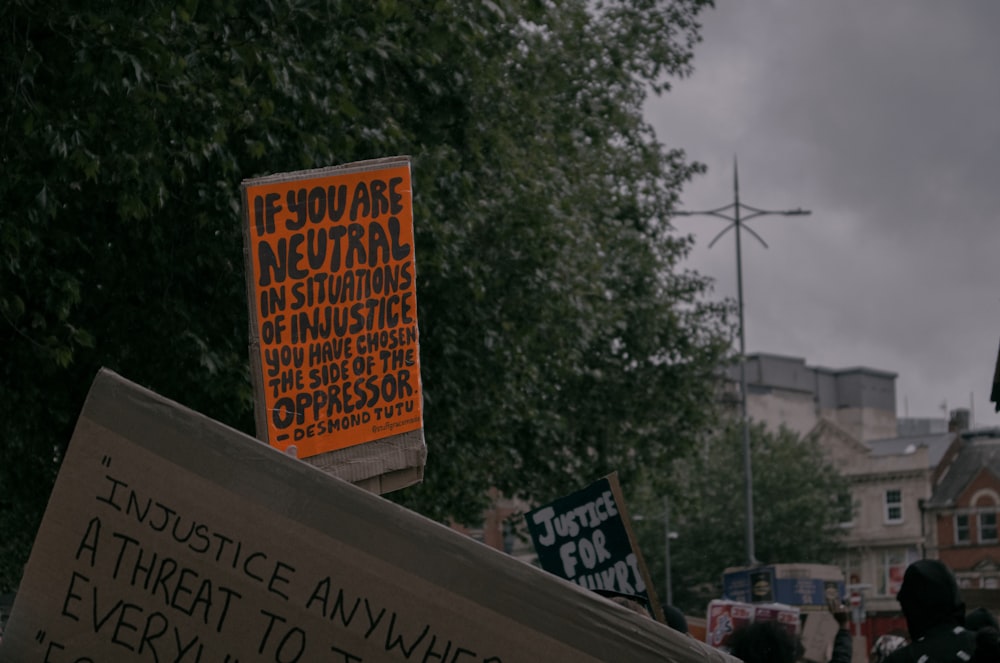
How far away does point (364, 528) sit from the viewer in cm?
304

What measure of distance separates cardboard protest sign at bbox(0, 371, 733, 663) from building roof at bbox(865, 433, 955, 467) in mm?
74639

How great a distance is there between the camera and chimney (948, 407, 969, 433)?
7975 cm

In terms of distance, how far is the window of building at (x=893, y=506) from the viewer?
3063 inches

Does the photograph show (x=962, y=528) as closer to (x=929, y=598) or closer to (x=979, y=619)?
(x=979, y=619)

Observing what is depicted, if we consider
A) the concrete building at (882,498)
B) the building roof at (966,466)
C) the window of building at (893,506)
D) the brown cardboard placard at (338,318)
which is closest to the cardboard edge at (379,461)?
the brown cardboard placard at (338,318)

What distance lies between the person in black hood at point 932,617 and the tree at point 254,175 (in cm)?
709

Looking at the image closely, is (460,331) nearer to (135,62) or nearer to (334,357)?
(135,62)

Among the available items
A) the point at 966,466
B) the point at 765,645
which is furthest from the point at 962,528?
the point at 765,645

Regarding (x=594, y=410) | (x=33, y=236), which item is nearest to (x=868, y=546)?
(x=594, y=410)

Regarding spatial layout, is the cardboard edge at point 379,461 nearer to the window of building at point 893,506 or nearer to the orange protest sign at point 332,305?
the orange protest sign at point 332,305

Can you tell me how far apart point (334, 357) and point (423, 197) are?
8685 millimetres

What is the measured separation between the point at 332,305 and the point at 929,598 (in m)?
2.23

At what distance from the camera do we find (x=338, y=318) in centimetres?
601

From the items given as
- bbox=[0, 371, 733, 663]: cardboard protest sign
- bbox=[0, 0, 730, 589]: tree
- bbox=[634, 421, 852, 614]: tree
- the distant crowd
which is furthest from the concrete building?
bbox=[0, 371, 733, 663]: cardboard protest sign
